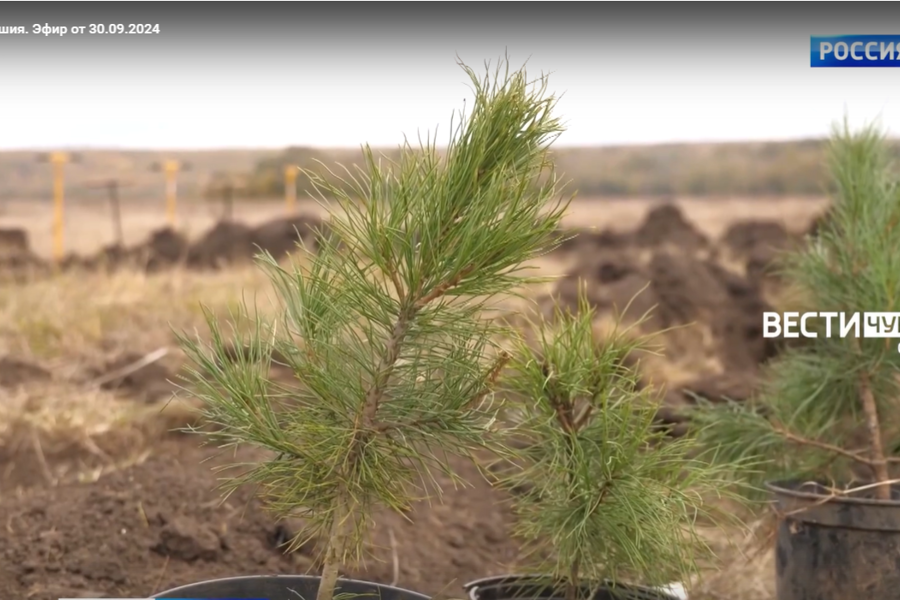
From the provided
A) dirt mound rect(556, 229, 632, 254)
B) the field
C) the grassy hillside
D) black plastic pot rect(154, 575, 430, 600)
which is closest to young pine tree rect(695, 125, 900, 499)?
the field

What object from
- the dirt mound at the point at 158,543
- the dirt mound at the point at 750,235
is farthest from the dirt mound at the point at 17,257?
the dirt mound at the point at 750,235

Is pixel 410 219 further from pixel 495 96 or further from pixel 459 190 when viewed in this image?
pixel 495 96

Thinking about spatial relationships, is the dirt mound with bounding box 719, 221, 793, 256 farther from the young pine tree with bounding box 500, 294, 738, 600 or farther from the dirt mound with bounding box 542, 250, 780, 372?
the young pine tree with bounding box 500, 294, 738, 600

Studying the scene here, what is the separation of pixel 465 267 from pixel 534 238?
0.12 m

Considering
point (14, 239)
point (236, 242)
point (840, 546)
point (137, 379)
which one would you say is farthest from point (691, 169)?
point (840, 546)

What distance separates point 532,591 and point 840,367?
4.20 ft

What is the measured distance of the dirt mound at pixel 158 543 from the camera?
8.13 feet

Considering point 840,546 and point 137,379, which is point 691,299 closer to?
point 137,379

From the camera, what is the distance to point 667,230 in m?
13.3

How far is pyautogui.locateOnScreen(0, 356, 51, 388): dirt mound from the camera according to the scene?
4.66 metres

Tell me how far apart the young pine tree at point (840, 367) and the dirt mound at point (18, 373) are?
10.6 ft

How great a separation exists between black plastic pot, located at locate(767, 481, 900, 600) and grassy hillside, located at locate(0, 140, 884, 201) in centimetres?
1500

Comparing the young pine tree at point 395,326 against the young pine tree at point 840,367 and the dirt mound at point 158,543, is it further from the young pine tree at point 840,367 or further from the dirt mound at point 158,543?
the young pine tree at point 840,367

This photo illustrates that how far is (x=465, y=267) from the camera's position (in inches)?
60.6
